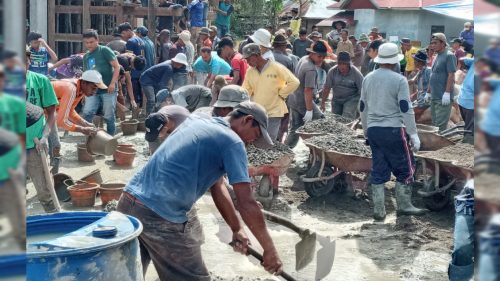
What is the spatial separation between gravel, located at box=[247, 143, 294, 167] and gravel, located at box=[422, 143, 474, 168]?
1.59 m

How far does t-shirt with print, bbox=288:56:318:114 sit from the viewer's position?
30.2 feet

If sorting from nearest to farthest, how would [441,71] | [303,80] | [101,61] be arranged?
[303,80] < [101,61] < [441,71]

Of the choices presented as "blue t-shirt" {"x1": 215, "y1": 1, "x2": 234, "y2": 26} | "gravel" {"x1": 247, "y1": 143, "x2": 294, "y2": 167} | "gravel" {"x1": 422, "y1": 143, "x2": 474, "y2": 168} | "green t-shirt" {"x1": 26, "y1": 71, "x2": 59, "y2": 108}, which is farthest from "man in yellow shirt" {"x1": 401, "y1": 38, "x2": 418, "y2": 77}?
"green t-shirt" {"x1": 26, "y1": 71, "x2": 59, "y2": 108}

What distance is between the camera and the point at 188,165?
11.9 feet

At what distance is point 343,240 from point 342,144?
1.70 metres

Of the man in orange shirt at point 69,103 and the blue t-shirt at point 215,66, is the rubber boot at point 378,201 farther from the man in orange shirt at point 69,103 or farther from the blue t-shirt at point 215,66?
the blue t-shirt at point 215,66

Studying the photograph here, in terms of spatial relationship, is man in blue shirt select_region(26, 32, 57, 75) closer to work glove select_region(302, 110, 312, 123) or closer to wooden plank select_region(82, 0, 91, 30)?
wooden plank select_region(82, 0, 91, 30)

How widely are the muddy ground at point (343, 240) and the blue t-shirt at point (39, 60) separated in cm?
321

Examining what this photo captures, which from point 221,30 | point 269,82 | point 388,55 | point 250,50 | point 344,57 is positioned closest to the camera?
point 388,55

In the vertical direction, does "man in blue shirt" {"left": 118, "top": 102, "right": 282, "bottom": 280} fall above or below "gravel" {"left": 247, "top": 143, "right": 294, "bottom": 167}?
above

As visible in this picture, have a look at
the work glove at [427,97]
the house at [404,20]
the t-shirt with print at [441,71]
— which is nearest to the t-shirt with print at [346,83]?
the t-shirt with print at [441,71]

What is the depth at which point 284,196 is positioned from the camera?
321 inches

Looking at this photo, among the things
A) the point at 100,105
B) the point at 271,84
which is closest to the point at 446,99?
the point at 271,84

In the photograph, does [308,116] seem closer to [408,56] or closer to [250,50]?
[250,50]
